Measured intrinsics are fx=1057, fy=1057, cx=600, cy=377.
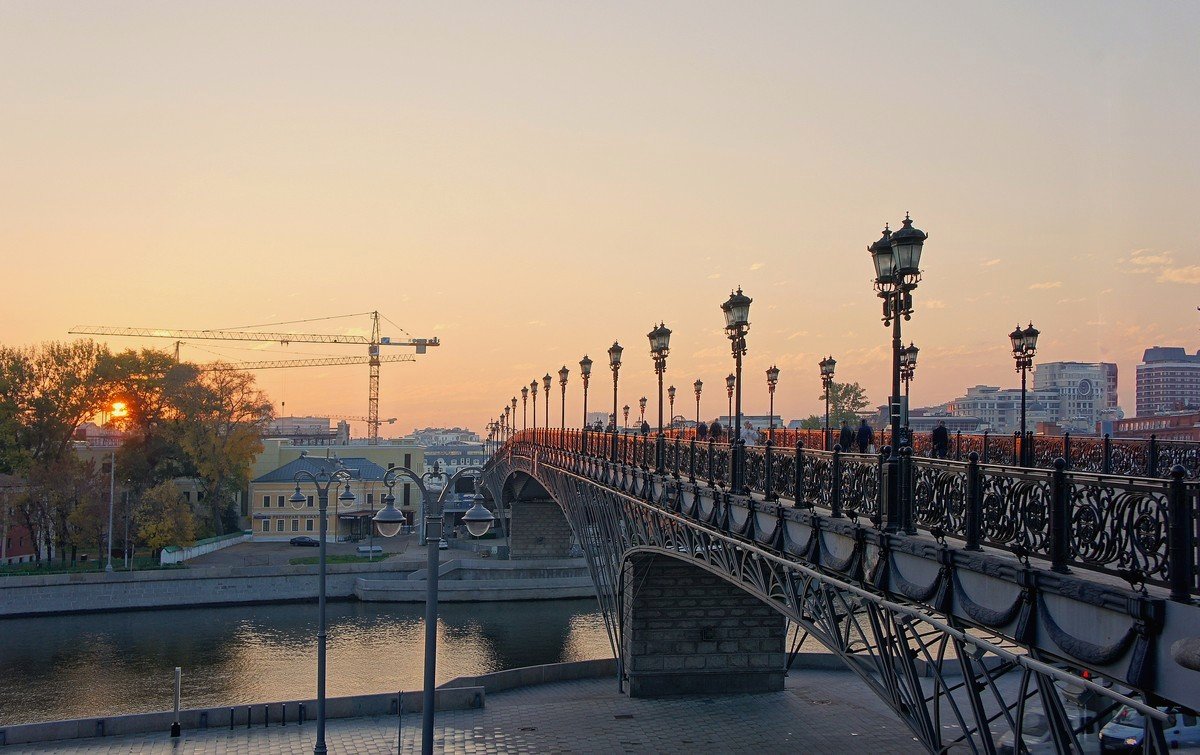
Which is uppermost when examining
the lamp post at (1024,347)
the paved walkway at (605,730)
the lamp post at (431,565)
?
the lamp post at (1024,347)

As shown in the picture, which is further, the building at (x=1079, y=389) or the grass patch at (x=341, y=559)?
the building at (x=1079, y=389)

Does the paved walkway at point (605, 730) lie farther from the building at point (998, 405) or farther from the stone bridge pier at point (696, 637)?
the building at point (998, 405)

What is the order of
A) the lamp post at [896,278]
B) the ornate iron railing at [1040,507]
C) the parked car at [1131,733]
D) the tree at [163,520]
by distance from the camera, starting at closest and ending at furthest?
1. the ornate iron railing at [1040,507]
2. the lamp post at [896,278]
3. the parked car at [1131,733]
4. the tree at [163,520]

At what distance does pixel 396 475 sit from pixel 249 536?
52456 millimetres

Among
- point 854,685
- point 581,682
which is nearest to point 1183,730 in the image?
point 854,685

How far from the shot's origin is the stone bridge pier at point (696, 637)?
27.0m

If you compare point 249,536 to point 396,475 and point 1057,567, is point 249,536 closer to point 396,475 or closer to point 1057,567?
point 396,475

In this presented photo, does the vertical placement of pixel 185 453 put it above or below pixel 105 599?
above

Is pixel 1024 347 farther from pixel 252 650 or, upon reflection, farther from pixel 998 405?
pixel 998 405

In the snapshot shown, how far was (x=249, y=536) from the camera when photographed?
64438 mm

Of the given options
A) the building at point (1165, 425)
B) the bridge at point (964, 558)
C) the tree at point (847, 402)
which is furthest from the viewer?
the tree at point (847, 402)

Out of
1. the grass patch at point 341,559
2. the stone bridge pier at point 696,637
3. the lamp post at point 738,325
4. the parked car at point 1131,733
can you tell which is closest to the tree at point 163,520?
the grass patch at point 341,559

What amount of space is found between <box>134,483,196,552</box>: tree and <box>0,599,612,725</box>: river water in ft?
22.5

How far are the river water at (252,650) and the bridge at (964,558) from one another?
14.8 m
